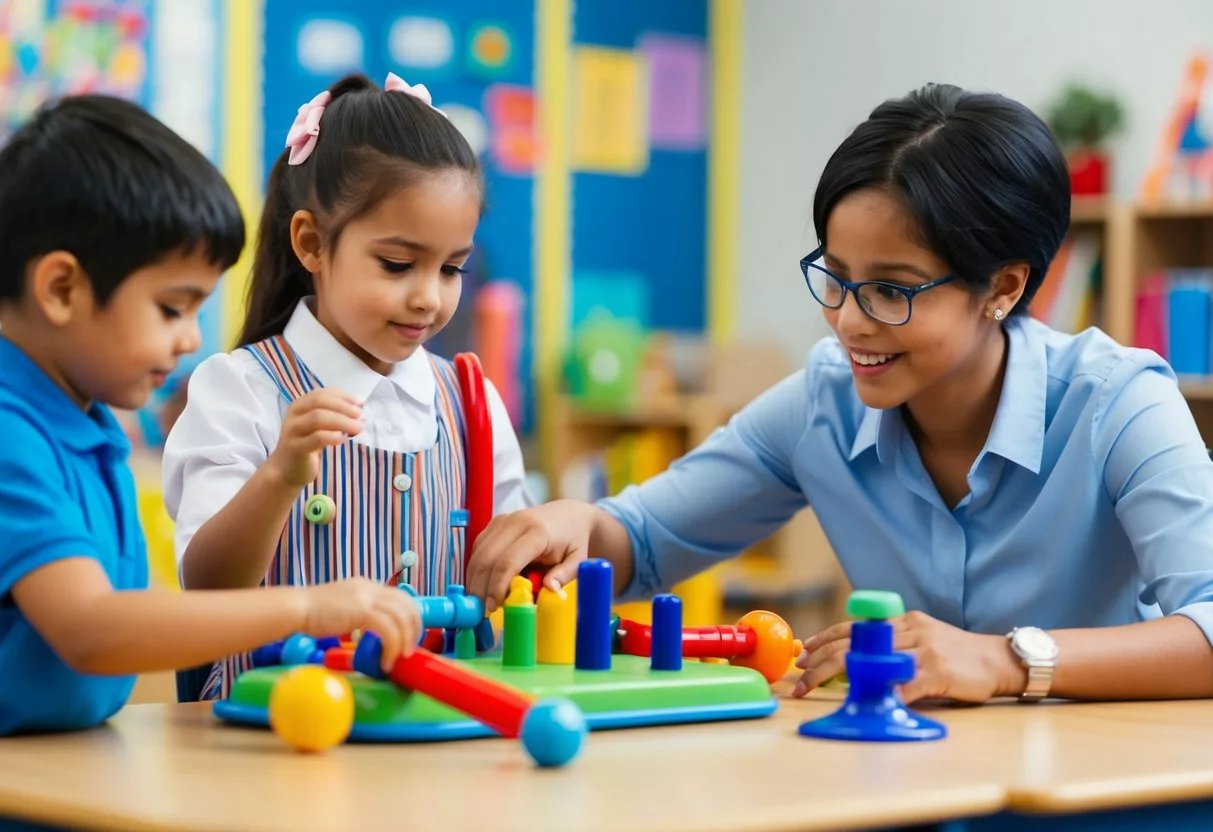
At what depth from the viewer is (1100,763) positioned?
3.74 feet

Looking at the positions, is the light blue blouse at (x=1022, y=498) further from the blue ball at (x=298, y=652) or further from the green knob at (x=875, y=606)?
the blue ball at (x=298, y=652)

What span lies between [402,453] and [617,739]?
1.71ft

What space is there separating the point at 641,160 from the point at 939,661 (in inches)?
154

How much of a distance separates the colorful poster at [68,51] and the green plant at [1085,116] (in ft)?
7.81

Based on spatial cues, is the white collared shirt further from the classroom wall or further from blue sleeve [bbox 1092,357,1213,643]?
the classroom wall

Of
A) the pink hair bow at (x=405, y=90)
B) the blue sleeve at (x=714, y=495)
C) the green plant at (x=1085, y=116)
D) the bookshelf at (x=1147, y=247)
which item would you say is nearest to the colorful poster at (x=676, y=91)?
the green plant at (x=1085, y=116)

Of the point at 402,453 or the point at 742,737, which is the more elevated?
the point at 402,453

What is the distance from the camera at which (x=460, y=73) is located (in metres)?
4.75

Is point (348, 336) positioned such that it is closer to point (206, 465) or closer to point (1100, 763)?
point (206, 465)

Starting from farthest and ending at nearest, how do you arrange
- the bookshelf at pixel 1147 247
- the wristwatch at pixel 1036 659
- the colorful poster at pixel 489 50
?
the colorful poster at pixel 489 50
the bookshelf at pixel 1147 247
the wristwatch at pixel 1036 659

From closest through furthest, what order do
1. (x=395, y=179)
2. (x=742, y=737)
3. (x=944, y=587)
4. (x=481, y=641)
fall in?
(x=742, y=737) < (x=481, y=641) < (x=395, y=179) < (x=944, y=587)

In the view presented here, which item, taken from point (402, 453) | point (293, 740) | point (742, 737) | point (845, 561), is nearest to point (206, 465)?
point (402, 453)

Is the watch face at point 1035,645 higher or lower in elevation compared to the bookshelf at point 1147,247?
lower

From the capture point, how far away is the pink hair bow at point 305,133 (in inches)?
66.0
